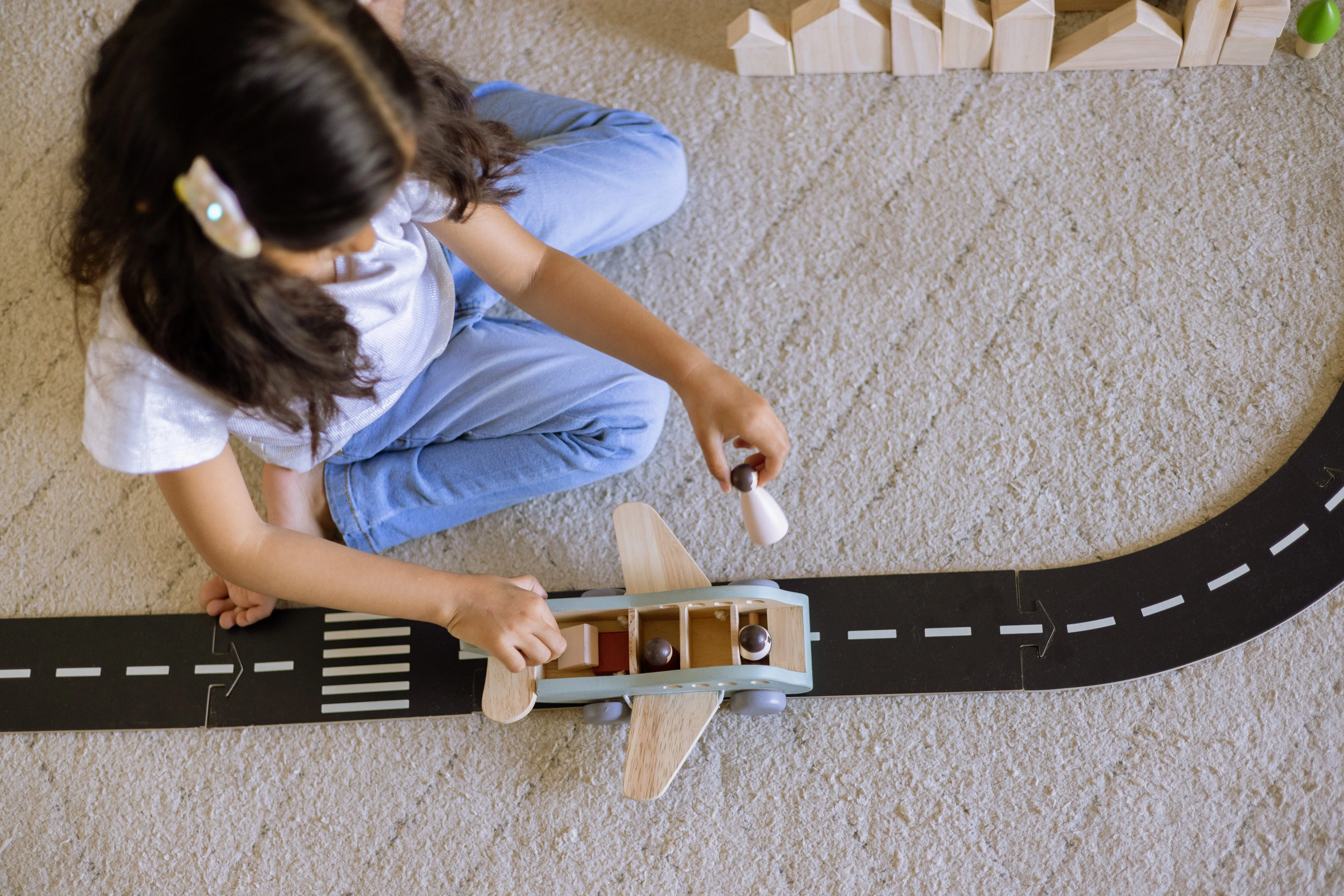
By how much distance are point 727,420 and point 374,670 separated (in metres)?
0.41

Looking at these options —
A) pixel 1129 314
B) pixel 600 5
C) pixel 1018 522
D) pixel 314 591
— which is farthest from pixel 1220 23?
pixel 314 591

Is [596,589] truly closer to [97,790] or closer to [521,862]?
[521,862]

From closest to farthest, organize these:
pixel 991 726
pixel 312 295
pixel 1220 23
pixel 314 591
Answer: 1. pixel 312 295
2. pixel 314 591
3. pixel 991 726
4. pixel 1220 23

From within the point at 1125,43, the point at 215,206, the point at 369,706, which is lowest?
the point at 369,706

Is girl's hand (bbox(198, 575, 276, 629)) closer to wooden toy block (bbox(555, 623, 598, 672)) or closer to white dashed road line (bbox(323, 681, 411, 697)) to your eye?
white dashed road line (bbox(323, 681, 411, 697))

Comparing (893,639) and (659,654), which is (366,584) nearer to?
(659,654)

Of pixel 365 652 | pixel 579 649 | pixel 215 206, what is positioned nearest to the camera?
pixel 215 206

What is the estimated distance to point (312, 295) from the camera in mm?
551

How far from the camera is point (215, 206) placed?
442 mm

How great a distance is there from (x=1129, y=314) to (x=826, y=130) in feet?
1.12

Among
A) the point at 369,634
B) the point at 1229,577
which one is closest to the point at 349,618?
the point at 369,634

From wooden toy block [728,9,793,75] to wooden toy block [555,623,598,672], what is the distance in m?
0.59

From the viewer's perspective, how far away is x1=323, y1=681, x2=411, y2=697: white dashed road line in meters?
0.86

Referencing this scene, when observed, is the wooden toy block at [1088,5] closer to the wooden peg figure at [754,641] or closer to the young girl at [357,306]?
the young girl at [357,306]
